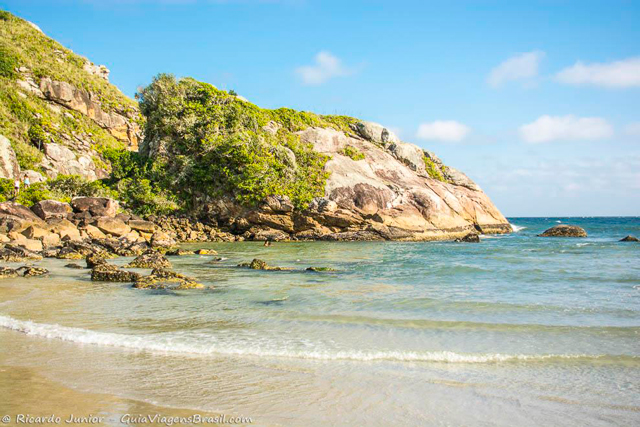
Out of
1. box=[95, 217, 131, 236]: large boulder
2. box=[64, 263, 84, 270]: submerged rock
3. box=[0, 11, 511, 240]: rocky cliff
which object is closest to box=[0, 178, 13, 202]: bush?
box=[0, 11, 511, 240]: rocky cliff

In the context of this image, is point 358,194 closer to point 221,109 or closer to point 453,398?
point 221,109

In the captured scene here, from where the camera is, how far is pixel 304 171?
33.7 m

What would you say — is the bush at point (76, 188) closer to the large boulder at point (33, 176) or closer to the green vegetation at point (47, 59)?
the large boulder at point (33, 176)

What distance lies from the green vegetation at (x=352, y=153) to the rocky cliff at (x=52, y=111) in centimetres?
2582

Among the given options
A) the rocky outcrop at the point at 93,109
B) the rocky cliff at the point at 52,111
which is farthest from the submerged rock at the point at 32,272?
the rocky outcrop at the point at 93,109

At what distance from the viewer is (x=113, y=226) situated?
26.3 m

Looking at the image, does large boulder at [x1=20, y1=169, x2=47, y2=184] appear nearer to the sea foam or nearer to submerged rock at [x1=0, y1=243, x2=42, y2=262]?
submerged rock at [x1=0, y1=243, x2=42, y2=262]

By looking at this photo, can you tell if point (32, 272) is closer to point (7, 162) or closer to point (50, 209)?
point (50, 209)

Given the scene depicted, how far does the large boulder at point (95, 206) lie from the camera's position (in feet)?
90.2

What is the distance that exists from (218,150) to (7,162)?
1537 centimetres

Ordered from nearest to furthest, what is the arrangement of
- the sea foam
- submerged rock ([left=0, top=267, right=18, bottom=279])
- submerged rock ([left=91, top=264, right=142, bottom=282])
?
the sea foam
submerged rock ([left=91, top=264, right=142, bottom=282])
submerged rock ([left=0, top=267, right=18, bottom=279])

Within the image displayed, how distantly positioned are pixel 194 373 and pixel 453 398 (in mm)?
3546

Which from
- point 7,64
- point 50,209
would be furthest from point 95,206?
point 7,64

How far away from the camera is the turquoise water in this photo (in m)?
5.13
